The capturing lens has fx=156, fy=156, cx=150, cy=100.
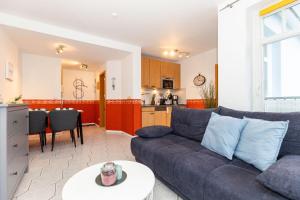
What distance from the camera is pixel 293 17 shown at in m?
1.81

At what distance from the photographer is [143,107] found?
13.5 ft

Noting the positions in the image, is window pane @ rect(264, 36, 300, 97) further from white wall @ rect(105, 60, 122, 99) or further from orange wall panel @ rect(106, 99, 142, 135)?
white wall @ rect(105, 60, 122, 99)

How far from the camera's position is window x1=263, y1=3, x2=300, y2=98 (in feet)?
5.90

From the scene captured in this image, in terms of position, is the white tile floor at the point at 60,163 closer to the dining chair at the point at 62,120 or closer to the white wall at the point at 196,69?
the dining chair at the point at 62,120

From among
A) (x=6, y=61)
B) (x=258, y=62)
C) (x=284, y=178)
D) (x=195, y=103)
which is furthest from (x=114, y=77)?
(x=284, y=178)

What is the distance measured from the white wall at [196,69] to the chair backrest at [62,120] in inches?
130

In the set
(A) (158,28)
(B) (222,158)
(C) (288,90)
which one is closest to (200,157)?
(B) (222,158)

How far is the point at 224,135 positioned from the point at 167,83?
3598 millimetres

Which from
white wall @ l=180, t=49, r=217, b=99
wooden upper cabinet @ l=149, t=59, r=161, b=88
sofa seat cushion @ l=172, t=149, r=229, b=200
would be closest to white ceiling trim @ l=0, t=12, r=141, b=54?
wooden upper cabinet @ l=149, t=59, r=161, b=88

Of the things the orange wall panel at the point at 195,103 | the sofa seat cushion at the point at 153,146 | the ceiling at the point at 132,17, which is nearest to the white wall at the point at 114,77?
the ceiling at the point at 132,17

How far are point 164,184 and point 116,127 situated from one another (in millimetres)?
3115

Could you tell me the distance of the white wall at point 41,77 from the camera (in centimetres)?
409

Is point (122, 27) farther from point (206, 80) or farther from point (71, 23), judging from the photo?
point (206, 80)

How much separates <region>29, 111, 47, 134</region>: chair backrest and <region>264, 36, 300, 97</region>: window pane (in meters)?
3.64
